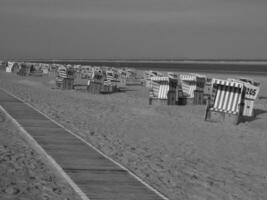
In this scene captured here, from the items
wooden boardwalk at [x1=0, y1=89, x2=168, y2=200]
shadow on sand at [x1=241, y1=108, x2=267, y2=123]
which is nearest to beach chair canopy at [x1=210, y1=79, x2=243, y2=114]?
shadow on sand at [x1=241, y1=108, x2=267, y2=123]

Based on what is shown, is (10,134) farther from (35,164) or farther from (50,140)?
(35,164)

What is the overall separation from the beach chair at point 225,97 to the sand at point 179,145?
707mm

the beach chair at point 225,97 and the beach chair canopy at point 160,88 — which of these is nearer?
the beach chair at point 225,97

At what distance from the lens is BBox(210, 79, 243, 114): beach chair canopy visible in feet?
70.7

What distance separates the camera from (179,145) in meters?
15.3

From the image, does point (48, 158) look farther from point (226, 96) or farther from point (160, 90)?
point (160, 90)

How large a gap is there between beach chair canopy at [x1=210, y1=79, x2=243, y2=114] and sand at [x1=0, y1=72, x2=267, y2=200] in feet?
2.88

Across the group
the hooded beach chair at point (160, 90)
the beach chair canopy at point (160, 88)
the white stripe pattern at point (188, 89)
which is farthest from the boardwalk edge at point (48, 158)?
the white stripe pattern at point (188, 89)

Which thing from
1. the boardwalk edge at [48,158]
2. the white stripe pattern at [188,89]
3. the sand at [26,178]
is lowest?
the sand at [26,178]

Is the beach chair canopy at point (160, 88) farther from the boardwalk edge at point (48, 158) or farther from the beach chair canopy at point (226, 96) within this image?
the boardwalk edge at point (48, 158)

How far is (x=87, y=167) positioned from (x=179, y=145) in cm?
518

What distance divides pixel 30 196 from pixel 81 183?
1.06 meters

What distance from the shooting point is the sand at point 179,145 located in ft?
35.1

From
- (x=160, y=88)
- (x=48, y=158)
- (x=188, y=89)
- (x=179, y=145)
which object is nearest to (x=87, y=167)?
(x=48, y=158)
